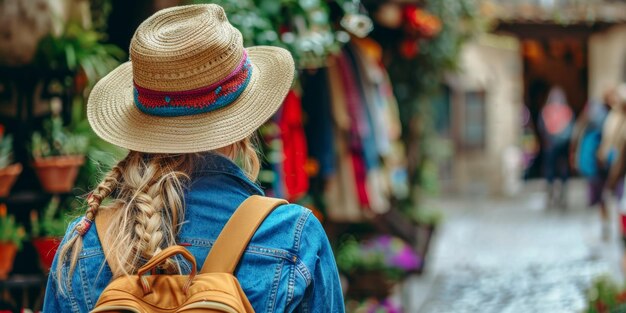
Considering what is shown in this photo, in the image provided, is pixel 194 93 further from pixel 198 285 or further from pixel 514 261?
pixel 514 261

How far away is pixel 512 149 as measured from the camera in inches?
806

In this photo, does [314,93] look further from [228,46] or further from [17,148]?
[228,46]

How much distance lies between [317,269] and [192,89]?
0.43 m

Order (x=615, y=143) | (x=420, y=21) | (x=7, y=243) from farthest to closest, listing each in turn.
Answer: (x=615, y=143)
(x=420, y=21)
(x=7, y=243)

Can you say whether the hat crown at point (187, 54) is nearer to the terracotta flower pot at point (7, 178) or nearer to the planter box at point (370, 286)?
the terracotta flower pot at point (7, 178)

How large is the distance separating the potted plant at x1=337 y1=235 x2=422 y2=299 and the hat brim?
5.08 metres

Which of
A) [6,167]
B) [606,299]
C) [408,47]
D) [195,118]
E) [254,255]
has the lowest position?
[408,47]

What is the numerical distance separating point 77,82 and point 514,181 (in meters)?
15.7

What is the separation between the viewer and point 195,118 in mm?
2104

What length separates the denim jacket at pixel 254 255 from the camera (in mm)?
1987

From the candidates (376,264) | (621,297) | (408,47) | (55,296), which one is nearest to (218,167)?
(55,296)

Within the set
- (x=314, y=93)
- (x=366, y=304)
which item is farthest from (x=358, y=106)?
(x=366, y=304)

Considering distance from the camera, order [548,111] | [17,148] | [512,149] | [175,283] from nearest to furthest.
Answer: [175,283]
[17,148]
[548,111]
[512,149]

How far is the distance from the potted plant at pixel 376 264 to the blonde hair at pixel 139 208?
520 cm
